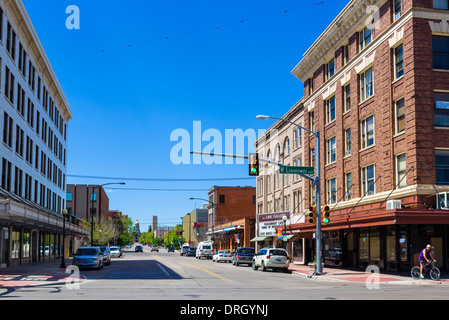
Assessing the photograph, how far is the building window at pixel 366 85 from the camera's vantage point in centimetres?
3666

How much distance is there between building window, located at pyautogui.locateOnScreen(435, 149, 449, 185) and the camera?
30.3m

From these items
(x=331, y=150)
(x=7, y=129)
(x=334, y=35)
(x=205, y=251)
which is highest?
(x=334, y=35)

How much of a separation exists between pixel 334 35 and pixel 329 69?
3.68 meters

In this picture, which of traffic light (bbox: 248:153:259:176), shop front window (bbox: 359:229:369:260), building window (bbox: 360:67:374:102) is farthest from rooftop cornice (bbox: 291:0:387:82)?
traffic light (bbox: 248:153:259:176)

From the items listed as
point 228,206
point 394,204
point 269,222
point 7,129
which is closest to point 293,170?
point 394,204

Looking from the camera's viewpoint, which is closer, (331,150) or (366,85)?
(366,85)

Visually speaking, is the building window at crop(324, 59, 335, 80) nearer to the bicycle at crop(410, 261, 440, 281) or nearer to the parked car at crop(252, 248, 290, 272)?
the parked car at crop(252, 248, 290, 272)

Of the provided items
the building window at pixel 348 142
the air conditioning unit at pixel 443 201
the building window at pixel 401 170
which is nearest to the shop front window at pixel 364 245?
the building window at pixel 401 170

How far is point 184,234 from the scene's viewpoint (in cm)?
16925

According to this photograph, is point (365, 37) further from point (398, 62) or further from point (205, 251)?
point (205, 251)

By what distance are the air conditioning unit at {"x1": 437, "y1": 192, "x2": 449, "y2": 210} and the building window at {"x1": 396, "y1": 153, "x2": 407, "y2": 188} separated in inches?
96.8

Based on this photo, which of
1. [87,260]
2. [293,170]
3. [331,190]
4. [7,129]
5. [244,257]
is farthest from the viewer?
[244,257]

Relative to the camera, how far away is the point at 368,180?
3656 cm
